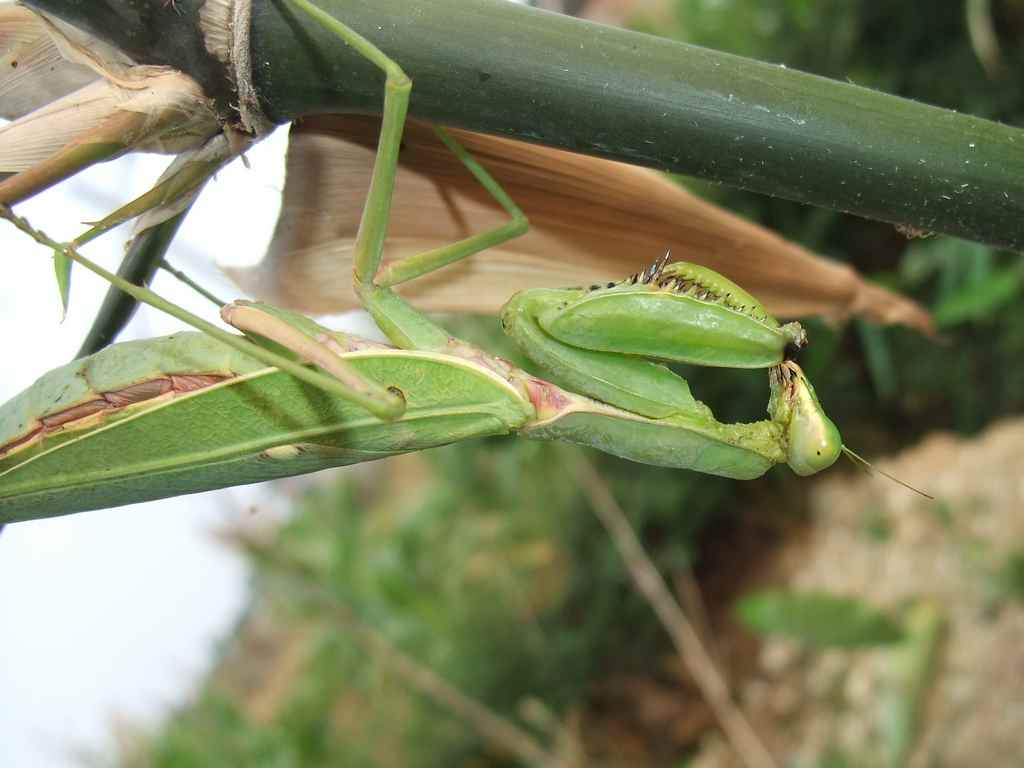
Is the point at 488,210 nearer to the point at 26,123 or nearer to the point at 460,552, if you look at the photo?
the point at 26,123

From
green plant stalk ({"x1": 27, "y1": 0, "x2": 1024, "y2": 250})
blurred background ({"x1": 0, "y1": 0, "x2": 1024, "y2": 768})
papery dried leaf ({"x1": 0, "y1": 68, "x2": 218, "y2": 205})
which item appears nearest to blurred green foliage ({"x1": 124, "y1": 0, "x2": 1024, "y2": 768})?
blurred background ({"x1": 0, "y1": 0, "x2": 1024, "y2": 768})

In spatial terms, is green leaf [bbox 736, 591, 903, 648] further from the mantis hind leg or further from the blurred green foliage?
the mantis hind leg

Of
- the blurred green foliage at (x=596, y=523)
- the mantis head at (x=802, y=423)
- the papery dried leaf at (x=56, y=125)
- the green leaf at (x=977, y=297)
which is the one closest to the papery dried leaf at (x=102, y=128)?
the papery dried leaf at (x=56, y=125)

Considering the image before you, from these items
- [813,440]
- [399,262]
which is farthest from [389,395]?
[813,440]

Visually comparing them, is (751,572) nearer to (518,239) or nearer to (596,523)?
(596,523)

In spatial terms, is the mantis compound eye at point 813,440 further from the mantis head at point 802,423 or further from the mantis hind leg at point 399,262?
the mantis hind leg at point 399,262

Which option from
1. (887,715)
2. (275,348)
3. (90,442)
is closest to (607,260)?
(275,348)

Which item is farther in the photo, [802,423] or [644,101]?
[802,423]

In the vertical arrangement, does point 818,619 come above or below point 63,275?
below
